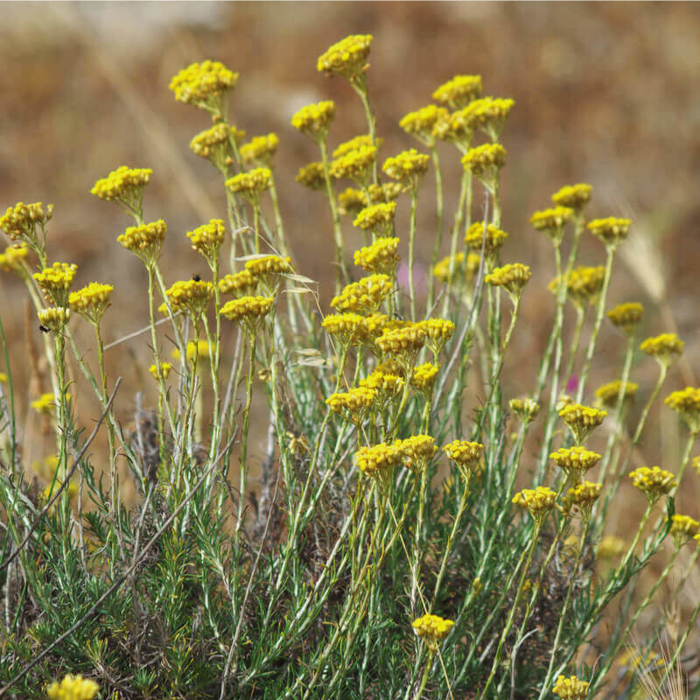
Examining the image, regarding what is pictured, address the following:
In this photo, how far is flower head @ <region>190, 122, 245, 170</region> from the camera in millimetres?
2039

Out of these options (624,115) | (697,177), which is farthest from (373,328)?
(624,115)

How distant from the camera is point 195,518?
62.1 inches

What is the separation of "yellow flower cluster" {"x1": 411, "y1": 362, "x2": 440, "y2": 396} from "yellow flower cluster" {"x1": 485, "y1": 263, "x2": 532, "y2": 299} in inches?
13.1

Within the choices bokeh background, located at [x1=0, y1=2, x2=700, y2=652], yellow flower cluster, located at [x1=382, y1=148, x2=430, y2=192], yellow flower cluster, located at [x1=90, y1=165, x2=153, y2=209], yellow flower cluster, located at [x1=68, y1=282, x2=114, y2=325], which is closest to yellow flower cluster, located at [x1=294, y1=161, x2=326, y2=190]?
yellow flower cluster, located at [x1=382, y1=148, x2=430, y2=192]

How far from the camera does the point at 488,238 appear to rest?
1997mm

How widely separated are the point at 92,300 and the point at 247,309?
34 cm

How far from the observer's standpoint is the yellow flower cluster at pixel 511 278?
5.65 ft

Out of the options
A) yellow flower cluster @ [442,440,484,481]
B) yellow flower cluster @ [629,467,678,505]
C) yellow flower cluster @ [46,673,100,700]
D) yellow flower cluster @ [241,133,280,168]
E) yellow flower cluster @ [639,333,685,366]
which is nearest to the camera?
yellow flower cluster @ [46,673,100,700]

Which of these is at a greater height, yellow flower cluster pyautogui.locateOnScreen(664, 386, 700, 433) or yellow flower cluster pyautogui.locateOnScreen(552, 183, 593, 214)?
yellow flower cluster pyautogui.locateOnScreen(552, 183, 593, 214)

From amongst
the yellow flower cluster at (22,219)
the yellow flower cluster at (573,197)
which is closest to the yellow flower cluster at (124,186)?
the yellow flower cluster at (22,219)

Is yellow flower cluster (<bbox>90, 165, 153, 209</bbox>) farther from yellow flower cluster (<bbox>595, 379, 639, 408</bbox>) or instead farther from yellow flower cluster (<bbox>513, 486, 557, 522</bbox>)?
yellow flower cluster (<bbox>595, 379, 639, 408</bbox>)

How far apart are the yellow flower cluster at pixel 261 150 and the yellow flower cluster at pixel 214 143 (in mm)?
180

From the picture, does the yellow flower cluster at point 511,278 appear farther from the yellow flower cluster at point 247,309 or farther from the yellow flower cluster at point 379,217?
the yellow flower cluster at point 247,309

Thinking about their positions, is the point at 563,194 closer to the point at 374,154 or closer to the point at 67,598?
the point at 374,154
